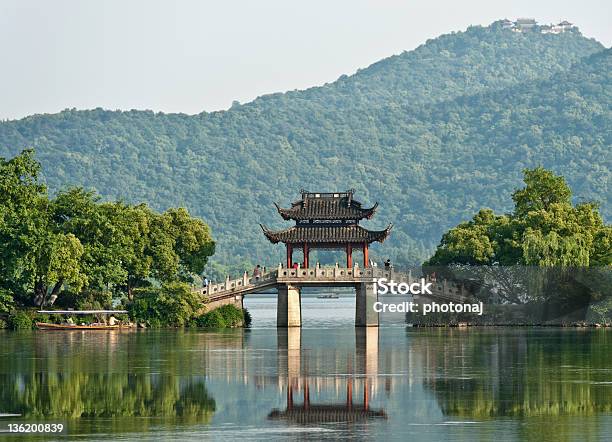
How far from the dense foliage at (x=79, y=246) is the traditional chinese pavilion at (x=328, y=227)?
580cm

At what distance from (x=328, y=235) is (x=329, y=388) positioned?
147 ft

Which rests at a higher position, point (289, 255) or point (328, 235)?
point (328, 235)

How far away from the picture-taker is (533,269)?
298 ft

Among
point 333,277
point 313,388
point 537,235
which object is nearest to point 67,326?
point 333,277

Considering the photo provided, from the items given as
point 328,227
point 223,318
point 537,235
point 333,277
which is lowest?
point 223,318

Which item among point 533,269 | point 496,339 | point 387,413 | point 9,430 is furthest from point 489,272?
point 9,430

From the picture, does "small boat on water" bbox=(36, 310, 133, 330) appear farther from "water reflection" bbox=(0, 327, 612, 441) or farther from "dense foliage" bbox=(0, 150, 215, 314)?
"water reflection" bbox=(0, 327, 612, 441)

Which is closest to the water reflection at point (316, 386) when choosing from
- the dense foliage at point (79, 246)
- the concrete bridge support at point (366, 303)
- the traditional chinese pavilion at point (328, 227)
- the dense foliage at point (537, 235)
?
the dense foliage at point (79, 246)

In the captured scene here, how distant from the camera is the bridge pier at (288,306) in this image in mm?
91744

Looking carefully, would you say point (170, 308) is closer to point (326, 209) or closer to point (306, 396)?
point (326, 209)

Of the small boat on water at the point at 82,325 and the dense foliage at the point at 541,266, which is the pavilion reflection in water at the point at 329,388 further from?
the dense foliage at the point at 541,266

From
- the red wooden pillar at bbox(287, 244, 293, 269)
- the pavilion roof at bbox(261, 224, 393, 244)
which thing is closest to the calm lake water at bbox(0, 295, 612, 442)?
the pavilion roof at bbox(261, 224, 393, 244)

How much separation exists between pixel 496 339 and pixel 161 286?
2394 centimetres

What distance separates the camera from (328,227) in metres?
94.1
